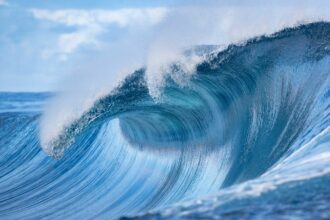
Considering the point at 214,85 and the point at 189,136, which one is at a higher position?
the point at 214,85

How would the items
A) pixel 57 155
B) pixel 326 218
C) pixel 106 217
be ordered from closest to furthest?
pixel 326 218, pixel 106 217, pixel 57 155

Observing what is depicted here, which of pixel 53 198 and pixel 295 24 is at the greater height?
pixel 295 24

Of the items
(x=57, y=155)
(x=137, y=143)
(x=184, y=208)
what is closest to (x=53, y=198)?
(x=57, y=155)

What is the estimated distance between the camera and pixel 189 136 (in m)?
11.9

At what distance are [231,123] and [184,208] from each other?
7391 millimetres

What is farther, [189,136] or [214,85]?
[189,136]

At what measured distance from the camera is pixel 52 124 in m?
10.9

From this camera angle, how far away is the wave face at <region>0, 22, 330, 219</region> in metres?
8.16

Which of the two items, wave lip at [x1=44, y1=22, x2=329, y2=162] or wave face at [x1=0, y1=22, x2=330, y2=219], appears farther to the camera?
wave lip at [x1=44, y1=22, x2=329, y2=162]

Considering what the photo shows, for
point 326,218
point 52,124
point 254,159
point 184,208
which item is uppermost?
point 52,124

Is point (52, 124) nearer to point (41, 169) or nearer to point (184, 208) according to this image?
point (41, 169)

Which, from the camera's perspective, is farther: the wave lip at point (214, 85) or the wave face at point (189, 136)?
the wave lip at point (214, 85)

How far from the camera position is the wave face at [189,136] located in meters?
8.16

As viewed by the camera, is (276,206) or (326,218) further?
(276,206)
